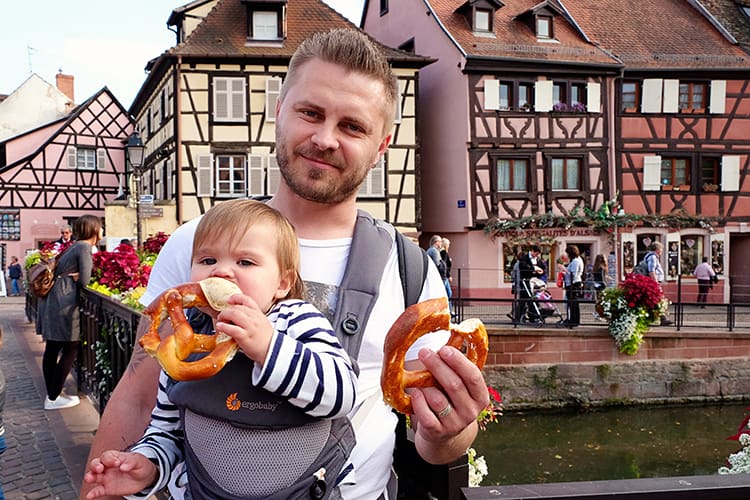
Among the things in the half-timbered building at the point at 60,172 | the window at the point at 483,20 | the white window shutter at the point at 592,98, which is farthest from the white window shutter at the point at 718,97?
the half-timbered building at the point at 60,172

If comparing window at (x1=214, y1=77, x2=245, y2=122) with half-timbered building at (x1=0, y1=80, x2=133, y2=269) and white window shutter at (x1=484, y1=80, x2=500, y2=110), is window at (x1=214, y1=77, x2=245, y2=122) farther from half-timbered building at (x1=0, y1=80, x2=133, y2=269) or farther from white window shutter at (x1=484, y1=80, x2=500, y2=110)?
half-timbered building at (x1=0, y1=80, x2=133, y2=269)

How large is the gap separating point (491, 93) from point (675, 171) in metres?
7.36

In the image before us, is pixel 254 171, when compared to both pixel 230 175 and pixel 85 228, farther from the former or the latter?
pixel 85 228

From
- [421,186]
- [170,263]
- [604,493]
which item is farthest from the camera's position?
[421,186]

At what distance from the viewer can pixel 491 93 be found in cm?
2083

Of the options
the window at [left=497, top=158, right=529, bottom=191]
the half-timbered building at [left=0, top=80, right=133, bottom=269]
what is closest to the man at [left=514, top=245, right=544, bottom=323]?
the window at [left=497, top=158, right=529, bottom=191]

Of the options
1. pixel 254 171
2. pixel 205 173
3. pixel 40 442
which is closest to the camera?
pixel 40 442

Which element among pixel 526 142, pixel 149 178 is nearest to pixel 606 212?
pixel 526 142

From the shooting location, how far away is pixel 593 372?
44.9ft

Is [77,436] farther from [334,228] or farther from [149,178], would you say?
[149,178]

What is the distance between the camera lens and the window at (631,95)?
21.9 metres

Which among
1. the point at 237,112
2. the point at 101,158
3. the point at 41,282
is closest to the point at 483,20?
the point at 237,112

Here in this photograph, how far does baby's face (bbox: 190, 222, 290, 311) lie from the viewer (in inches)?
60.6

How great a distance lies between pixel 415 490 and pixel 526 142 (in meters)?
20.4
